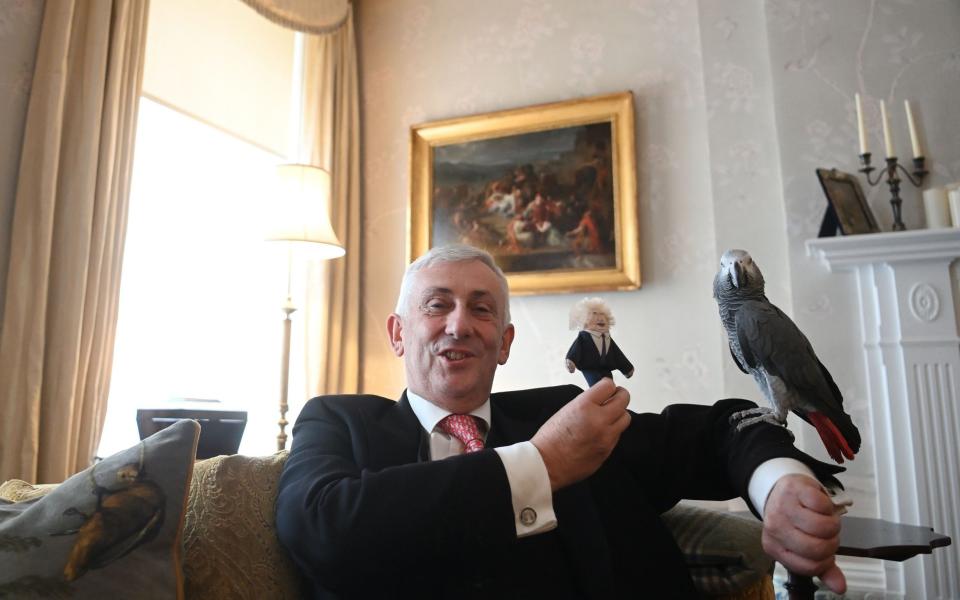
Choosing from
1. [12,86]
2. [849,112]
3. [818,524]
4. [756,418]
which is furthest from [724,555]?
[12,86]

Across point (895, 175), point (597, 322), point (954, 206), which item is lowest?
point (597, 322)

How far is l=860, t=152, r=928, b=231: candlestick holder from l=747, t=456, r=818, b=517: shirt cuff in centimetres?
186

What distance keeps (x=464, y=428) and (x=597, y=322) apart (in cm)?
65

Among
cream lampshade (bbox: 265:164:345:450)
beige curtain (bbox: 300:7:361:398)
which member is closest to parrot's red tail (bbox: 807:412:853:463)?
cream lampshade (bbox: 265:164:345:450)

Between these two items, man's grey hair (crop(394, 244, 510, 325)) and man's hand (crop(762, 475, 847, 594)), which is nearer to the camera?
man's hand (crop(762, 475, 847, 594))

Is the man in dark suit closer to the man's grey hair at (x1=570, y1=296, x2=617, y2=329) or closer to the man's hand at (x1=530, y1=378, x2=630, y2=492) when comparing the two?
the man's hand at (x1=530, y1=378, x2=630, y2=492)

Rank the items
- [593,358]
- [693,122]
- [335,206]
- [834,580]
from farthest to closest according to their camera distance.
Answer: [335,206]
[693,122]
[593,358]
[834,580]

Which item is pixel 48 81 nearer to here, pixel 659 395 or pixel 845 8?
pixel 659 395

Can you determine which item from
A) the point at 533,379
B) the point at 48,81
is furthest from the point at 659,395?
the point at 48,81

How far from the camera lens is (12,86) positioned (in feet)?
6.64

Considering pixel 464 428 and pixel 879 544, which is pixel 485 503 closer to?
pixel 464 428

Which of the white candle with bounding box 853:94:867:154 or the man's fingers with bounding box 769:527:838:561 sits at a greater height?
the white candle with bounding box 853:94:867:154

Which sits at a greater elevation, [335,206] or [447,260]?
[335,206]

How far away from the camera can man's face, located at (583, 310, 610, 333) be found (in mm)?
1787
